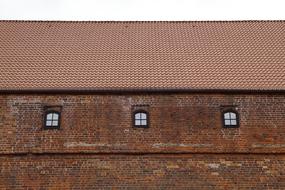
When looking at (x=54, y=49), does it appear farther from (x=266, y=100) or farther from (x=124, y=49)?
(x=266, y=100)

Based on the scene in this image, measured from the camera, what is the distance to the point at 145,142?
473 inches

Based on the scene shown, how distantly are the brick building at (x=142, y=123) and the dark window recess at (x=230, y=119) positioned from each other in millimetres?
25

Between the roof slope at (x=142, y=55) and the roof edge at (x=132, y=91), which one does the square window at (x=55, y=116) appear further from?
the roof slope at (x=142, y=55)

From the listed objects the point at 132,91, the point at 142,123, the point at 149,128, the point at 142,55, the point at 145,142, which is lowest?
the point at 145,142

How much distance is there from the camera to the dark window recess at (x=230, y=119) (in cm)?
1231

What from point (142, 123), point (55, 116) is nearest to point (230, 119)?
point (142, 123)

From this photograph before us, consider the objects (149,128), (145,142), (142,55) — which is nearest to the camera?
(145,142)

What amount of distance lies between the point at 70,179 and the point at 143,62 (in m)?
4.18

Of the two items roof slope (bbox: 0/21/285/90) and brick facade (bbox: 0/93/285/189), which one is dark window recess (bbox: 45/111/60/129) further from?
roof slope (bbox: 0/21/285/90)

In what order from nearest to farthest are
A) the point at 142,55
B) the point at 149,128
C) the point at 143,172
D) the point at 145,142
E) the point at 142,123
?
the point at 143,172
the point at 145,142
the point at 149,128
the point at 142,123
the point at 142,55

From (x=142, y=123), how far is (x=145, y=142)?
0.55 meters

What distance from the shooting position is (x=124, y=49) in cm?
1501

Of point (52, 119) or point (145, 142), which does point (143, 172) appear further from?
point (52, 119)

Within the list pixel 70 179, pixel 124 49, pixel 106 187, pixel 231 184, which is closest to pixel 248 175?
pixel 231 184
